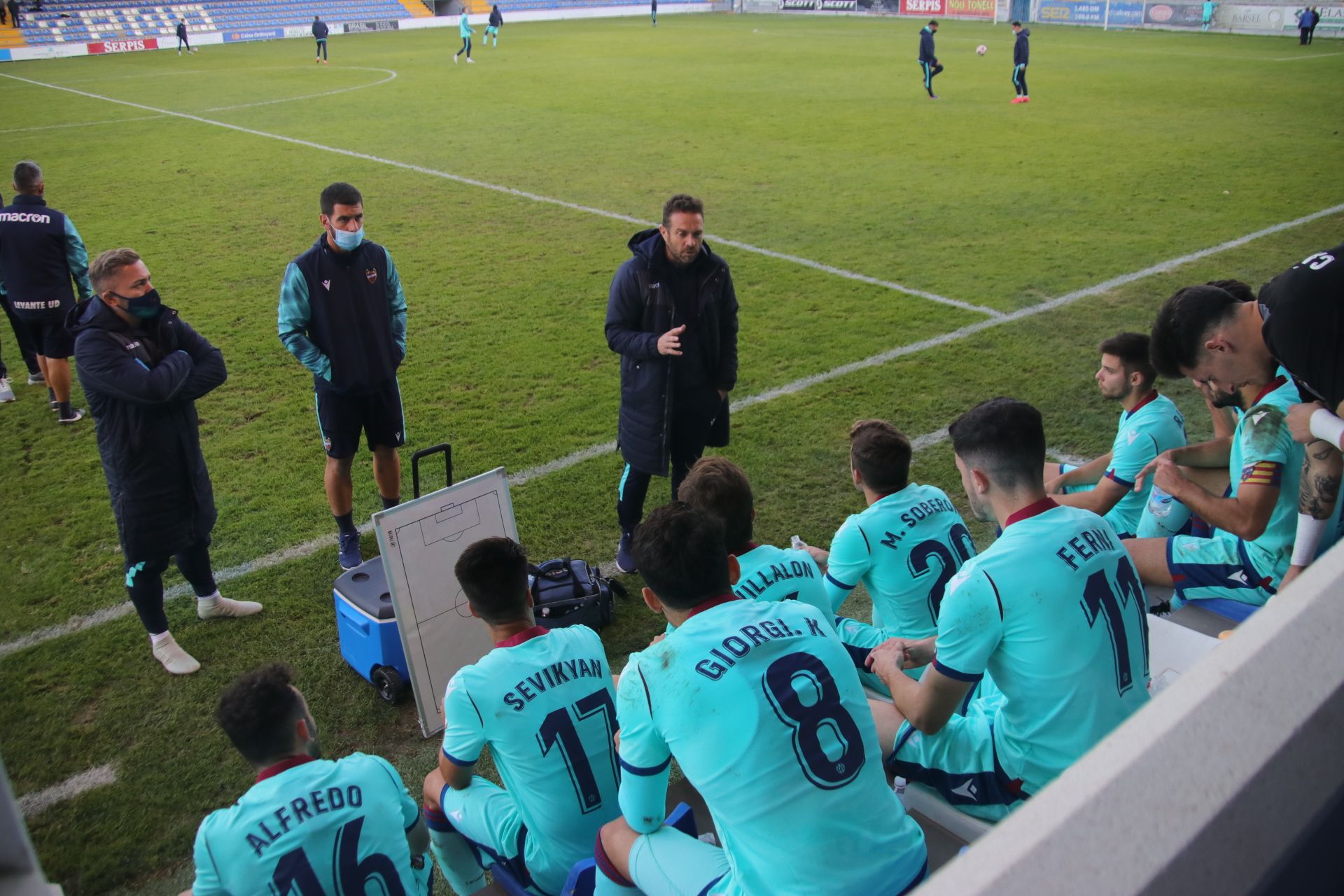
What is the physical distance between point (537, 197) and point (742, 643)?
13458mm

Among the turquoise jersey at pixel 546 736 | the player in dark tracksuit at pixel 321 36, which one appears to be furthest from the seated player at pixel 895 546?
the player in dark tracksuit at pixel 321 36

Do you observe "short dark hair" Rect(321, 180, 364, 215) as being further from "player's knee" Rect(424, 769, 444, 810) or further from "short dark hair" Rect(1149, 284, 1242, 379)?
"short dark hair" Rect(1149, 284, 1242, 379)

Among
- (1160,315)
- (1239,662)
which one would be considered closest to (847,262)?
(1160,315)

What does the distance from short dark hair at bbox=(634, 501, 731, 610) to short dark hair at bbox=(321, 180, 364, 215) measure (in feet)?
12.0

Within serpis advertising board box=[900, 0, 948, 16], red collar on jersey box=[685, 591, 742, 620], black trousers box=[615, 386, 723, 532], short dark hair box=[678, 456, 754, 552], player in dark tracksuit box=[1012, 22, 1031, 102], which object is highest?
serpis advertising board box=[900, 0, 948, 16]

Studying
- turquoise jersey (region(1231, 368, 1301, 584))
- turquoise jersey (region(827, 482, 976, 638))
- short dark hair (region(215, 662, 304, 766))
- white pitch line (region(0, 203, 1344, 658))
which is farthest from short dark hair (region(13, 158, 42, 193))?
turquoise jersey (region(1231, 368, 1301, 584))

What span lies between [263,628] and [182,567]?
52cm

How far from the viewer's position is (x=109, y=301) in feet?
15.6

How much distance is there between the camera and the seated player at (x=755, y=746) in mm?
2406

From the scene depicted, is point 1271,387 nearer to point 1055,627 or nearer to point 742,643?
point 1055,627

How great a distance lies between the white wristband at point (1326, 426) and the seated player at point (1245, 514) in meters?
0.34

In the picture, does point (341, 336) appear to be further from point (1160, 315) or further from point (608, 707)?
point (1160, 315)

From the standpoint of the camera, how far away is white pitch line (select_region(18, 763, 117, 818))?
13.8 feet

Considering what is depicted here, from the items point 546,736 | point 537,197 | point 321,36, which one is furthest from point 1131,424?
point 321,36
